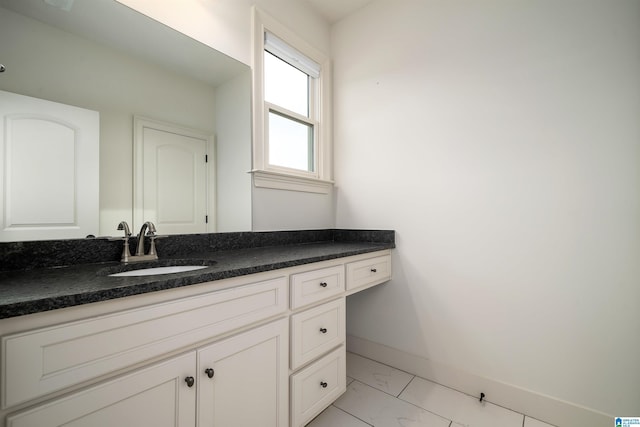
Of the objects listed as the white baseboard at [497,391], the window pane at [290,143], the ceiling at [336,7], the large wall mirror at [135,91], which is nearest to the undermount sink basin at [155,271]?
the large wall mirror at [135,91]

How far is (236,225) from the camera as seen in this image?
1.76m

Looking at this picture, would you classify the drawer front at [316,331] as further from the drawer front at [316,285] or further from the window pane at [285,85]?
the window pane at [285,85]

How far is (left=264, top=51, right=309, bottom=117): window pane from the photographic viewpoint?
1.92 meters

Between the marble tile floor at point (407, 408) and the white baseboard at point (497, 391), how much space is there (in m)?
0.04

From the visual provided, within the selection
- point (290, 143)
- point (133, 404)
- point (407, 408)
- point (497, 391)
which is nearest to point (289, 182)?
point (290, 143)

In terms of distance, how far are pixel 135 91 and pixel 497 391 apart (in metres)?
2.59

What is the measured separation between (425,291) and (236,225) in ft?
4.39

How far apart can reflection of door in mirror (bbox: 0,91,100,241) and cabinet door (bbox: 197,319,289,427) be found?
85 cm

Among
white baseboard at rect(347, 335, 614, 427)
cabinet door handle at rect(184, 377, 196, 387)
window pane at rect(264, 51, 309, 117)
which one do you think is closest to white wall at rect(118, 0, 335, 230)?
window pane at rect(264, 51, 309, 117)

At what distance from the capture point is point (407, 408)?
4.93 feet

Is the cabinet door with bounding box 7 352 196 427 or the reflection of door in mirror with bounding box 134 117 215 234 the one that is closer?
the cabinet door with bounding box 7 352 196 427

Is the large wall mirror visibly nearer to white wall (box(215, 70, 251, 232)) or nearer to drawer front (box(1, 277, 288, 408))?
white wall (box(215, 70, 251, 232))

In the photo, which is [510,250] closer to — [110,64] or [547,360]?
[547,360]

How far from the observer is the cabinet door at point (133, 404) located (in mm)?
638
